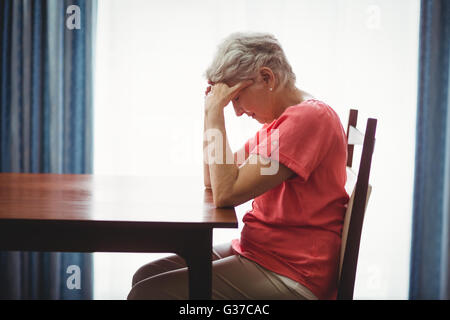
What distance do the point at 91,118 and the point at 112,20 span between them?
1.77 ft

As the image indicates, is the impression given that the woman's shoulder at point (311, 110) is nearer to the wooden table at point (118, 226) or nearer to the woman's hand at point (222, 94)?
the woman's hand at point (222, 94)

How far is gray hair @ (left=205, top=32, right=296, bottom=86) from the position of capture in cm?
→ 120

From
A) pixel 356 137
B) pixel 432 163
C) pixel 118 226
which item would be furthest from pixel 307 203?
pixel 432 163

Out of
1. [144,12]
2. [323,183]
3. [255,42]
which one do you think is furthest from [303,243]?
[144,12]

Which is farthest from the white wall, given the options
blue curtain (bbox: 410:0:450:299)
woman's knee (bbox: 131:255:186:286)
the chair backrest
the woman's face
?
the chair backrest

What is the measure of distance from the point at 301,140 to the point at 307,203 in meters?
0.17

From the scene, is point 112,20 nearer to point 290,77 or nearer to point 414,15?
point 290,77

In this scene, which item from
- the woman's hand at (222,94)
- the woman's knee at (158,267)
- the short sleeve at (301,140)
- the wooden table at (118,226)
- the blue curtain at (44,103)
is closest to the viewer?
the wooden table at (118,226)

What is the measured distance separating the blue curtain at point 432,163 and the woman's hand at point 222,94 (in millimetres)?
1537

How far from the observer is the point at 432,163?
7.88 ft

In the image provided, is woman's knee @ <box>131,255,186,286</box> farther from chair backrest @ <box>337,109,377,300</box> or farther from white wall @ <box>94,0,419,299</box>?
white wall @ <box>94,0,419,299</box>

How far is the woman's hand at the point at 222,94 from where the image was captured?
118cm

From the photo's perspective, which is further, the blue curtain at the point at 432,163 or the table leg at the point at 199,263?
the blue curtain at the point at 432,163

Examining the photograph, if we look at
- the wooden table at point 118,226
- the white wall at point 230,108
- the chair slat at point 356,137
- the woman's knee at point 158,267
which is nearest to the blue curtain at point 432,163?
the white wall at point 230,108
